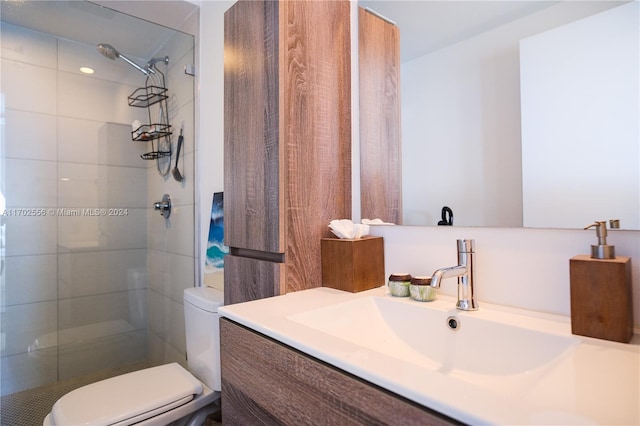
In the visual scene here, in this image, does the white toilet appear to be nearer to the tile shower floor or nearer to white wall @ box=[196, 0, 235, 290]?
white wall @ box=[196, 0, 235, 290]

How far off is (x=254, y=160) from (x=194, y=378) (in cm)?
94

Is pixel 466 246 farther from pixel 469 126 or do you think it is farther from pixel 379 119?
pixel 379 119

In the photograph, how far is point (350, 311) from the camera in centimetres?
90

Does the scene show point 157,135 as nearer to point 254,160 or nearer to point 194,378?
point 254,160

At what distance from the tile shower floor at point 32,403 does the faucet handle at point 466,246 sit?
2.04 m

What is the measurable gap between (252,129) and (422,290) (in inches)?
28.4

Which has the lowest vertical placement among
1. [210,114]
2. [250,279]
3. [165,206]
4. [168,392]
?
[168,392]

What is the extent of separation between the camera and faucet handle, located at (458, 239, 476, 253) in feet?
2.77

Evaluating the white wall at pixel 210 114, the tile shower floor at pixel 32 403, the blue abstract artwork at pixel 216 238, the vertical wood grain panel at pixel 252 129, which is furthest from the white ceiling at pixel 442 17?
the tile shower floor at pixel 32 403

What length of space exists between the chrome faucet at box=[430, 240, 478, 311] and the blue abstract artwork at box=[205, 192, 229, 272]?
1116 mm

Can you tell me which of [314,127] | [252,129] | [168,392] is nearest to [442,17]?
[314,127]

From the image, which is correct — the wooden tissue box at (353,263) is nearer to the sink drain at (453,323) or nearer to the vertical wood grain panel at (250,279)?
the vertical wood grain panel at (250,279)

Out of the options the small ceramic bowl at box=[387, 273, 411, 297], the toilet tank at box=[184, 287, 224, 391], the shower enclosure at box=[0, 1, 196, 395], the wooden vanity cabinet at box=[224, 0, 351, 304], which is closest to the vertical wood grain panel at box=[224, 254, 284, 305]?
the wooden vanity cabinet at box=[224, 0, 351, 304]

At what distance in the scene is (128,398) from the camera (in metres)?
1.24
